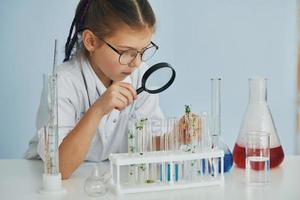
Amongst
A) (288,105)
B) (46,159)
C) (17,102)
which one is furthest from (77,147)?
(288,105)

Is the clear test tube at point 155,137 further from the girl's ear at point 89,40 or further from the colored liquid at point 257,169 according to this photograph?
Answer: the girl's ear at point 89,40

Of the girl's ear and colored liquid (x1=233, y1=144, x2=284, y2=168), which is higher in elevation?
the girl's ear

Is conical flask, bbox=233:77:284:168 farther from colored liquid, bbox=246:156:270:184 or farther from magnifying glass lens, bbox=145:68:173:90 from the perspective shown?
magnifying glass lens, bbox=145:68:173:90

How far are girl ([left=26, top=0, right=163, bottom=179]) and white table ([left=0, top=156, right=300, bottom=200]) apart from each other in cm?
13

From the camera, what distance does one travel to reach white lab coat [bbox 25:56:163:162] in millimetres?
1469

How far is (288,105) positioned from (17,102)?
129 cm

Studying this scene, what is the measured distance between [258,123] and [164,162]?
309 mm

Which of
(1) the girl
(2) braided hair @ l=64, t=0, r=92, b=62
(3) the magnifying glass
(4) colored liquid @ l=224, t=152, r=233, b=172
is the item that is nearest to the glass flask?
(4) colored liquid @ l=224, t=152, r=233, b=172

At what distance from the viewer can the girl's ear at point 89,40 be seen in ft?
5.10

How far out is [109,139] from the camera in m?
1.62

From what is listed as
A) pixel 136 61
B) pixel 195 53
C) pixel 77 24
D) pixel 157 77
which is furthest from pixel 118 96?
pixel 195 53

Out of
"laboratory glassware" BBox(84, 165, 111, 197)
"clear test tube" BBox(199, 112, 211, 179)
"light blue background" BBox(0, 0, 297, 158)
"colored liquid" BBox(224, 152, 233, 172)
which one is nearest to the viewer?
"laboratory glassware" BBox(84, 165, 111, 197)

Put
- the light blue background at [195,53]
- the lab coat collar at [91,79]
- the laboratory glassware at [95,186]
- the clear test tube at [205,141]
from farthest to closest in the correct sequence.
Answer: the light blue background at [195,53], the lab coat collar at [91,79], the clear test tube at [205,141], the laboratory glassware at [95,186]

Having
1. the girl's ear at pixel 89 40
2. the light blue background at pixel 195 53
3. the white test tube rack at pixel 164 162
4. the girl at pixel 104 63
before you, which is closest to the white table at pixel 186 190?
the white test tube rack at pixel 164 162
